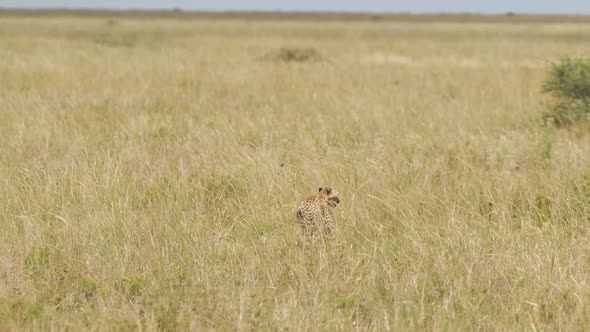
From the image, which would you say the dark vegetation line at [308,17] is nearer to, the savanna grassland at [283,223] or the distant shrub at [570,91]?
the distant shrub at [570,91]

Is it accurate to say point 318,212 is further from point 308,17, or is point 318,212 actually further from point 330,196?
point 308,17

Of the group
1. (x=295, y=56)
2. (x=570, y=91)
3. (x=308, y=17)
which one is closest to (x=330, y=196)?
(x=570, y=91)

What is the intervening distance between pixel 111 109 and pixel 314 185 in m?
4.33

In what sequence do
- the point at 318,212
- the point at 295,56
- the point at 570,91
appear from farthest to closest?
A: the point at 295,56
the point at 570,91
the point at 318,212

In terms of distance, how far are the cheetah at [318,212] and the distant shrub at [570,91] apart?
4.71 m

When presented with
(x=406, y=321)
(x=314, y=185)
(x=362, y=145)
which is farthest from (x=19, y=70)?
(x=406, y=321)

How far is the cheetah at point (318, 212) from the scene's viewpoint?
11.4ft

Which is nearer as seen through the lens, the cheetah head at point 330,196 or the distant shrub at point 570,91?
the cheetah head at point 330,196

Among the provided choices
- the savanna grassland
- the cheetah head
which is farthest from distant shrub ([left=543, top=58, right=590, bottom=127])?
the cheetah head

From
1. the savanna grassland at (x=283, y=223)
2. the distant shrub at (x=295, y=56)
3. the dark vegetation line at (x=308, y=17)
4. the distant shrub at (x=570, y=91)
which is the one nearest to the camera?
the savanna grassland at (x=283, y=223)

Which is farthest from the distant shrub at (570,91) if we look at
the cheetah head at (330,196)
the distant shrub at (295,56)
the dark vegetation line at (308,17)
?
the dark vegetation line at (308,17)

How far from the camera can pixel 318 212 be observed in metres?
3.47

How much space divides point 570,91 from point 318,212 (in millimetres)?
5993

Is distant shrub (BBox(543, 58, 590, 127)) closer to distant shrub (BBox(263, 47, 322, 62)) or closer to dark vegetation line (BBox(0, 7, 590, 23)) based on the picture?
distant shrub (BBox(263, 47, 322, 62))
